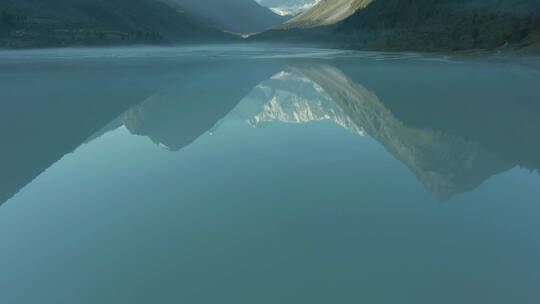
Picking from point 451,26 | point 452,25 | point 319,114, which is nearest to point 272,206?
point 319,114

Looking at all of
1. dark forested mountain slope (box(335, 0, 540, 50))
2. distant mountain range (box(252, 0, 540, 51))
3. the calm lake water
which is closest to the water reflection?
the calm lake water

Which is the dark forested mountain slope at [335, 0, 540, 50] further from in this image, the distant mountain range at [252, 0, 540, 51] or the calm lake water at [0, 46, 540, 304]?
the calm lake water at [0, 46, 540, 304]

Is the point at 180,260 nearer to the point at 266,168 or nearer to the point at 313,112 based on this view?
the point at 266,168

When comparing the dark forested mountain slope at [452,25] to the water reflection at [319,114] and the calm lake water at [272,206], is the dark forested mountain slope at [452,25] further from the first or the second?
the calm lake water at [272,206]

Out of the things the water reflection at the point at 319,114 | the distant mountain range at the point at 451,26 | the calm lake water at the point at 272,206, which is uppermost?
the calm lake water at the point at 272,206

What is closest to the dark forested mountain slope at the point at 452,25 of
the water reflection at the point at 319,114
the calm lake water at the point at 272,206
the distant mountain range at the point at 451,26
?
the distant mountain range at the point at 451,26

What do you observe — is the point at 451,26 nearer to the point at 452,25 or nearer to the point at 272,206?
the point at 452,25
